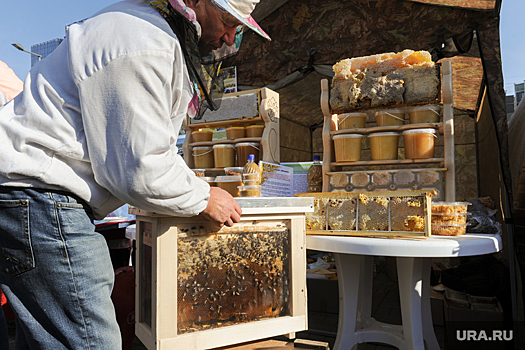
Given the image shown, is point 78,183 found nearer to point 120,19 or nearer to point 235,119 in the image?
point 120,19

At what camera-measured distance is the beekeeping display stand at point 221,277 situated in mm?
1167

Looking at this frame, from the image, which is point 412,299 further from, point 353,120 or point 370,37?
point 370,37

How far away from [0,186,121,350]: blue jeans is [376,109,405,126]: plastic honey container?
A: 2.31 metres

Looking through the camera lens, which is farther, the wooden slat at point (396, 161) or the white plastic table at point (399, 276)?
the wooden slat at point (396, 161)

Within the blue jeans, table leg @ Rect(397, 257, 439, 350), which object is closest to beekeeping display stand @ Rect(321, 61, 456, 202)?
table leg @ Rect(397, 257, 439, 350)

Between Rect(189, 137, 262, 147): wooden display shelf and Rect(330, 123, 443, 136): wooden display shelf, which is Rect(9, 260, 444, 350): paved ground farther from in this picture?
Rect(189, 137, 262, 147): wooden display shelf

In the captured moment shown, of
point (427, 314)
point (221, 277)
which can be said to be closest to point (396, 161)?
point (427, 314)

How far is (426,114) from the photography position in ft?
8.29

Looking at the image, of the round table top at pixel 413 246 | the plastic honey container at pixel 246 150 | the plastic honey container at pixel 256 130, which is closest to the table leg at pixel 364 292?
the round table top at pixel 413 246

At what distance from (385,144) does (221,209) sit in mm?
1871

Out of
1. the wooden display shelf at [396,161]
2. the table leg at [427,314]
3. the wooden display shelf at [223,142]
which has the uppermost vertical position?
the wooden display shelf at [223,142]

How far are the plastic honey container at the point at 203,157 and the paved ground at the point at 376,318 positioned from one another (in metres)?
1.65

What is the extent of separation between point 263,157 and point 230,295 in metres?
1.96

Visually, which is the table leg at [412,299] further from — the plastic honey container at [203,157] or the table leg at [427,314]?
the plastic honey container at [203,157]
